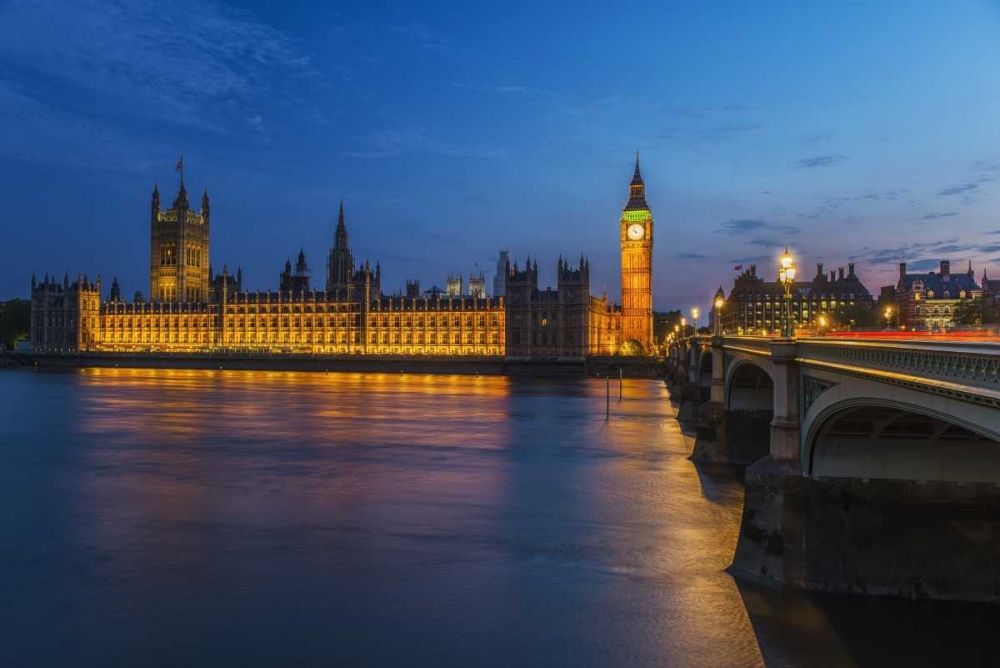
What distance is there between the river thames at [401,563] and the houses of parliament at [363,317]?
97.9 meters

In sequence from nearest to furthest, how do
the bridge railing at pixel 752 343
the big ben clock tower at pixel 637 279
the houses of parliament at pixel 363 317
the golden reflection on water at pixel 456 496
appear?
the golden reflection on water at pixel 456 496
the bridge railing at pixel 752 343
the houses of parliament at pixel 363 317
the big ben clock tower at pixel 637 279

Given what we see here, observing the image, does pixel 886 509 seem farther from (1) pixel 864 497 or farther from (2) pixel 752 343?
(2) pixel 752 343

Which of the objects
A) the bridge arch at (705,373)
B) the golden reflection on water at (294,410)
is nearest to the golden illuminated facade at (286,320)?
the golden reflection on water at (294,410)

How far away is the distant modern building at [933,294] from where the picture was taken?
336 feet

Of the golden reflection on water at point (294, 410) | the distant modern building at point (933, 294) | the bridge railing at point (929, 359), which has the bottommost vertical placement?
the golden reflection on water at point (294, 410)

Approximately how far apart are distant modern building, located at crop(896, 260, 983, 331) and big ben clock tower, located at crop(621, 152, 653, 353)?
174ft

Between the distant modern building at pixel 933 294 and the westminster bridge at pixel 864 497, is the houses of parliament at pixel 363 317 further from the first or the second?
the westminster bridge at pixel 864 497

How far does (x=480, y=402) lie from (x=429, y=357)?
66685 millimetres

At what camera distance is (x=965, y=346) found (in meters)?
12.2

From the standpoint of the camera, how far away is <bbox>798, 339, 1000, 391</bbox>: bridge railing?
11.4 metres

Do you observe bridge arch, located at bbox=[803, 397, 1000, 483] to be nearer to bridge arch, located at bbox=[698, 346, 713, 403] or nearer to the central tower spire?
bridge arch, located at bbox=[698, 346, 713, 403]

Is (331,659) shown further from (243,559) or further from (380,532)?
(380,532)

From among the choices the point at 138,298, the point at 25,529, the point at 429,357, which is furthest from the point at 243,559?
the point at 138,298

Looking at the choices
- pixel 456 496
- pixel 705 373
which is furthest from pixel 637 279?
pixel 456 496
